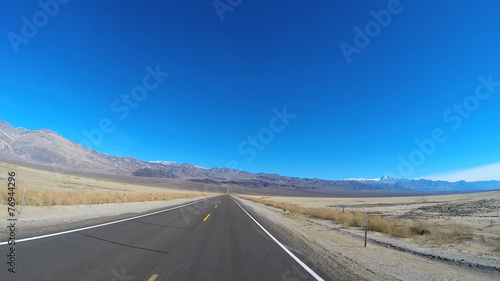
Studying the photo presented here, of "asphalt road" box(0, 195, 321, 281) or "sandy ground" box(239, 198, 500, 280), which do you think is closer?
"asphalt road" box(0, 195, 321, 281)

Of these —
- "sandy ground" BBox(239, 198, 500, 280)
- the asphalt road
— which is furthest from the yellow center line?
"sandy ground" BBox(239, 198, 500, 280)

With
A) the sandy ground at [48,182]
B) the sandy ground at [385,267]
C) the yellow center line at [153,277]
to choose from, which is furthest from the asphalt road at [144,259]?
the sandy ground at [48,182]

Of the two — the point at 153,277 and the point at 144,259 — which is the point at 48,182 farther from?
the point at 153,277

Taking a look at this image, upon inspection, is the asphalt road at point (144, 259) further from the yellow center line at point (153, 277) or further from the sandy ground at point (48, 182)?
the sandy ground at point (48, 182)

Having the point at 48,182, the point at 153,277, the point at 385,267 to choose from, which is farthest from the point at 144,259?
the point at 48,182

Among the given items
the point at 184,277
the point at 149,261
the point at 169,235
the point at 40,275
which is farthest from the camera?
the point at 169,235

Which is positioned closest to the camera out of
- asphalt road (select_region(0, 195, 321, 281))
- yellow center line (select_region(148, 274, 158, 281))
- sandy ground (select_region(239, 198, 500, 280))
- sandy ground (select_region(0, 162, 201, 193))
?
yellow center line (select_region(148, 274, 158, 281))

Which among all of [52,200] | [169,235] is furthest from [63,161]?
[169,235]

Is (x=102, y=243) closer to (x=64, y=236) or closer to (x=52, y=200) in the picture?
(x=64, y=236)

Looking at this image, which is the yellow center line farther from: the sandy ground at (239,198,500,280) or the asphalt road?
the sandy ground at (239,198,500,280)

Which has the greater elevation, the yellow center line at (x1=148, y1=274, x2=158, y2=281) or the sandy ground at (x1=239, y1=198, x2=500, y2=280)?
the yellow center line at (x1=148, y1=274, x2=158, y2=281)

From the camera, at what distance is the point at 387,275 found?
7.29m

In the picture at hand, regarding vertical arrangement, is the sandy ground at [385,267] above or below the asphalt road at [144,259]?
below

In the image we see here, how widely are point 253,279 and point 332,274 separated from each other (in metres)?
2.09
